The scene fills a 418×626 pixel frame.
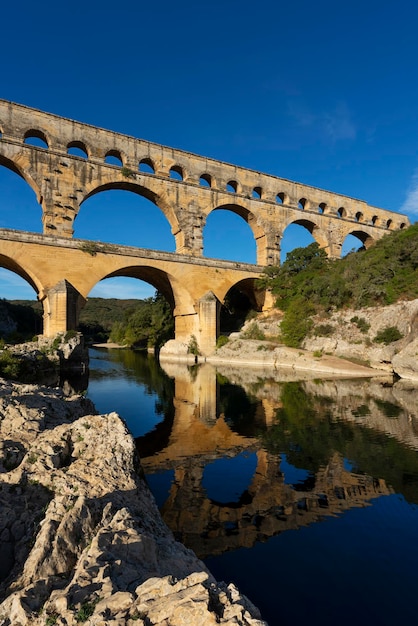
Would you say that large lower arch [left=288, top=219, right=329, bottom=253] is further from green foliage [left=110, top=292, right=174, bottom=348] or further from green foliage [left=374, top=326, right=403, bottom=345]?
green foliage [left=374, top=326, right=403, bottom=345]

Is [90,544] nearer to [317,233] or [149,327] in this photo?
[317,233]

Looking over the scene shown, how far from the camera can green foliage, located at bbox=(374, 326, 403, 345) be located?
20.7 m

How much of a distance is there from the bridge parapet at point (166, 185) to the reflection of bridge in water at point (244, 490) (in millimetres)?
20389

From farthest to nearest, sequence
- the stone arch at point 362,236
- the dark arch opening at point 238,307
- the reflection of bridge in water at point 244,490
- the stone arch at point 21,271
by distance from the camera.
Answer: the stone arch at point 362,236, the dark arch opening at point 238,307, the stone arch at point 21,271, the reflection of bridge in water at point 244,490

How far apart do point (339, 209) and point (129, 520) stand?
43104mm

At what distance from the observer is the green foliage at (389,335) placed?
20656mm

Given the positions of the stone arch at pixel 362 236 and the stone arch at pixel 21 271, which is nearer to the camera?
the stone arch at pixel 21 271

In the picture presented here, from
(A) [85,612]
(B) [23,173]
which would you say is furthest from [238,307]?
(A) [85,612]

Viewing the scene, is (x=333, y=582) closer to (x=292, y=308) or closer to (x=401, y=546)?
(x=401, y=546)

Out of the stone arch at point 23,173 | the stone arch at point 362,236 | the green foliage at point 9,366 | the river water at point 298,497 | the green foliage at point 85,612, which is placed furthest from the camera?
the stone arch at point 362,236

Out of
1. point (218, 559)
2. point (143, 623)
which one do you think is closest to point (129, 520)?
point (143, 623)

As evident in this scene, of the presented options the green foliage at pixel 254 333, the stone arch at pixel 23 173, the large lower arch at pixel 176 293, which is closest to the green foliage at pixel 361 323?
the green foliage at pixel 254 333

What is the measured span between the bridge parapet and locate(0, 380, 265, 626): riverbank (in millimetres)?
22705

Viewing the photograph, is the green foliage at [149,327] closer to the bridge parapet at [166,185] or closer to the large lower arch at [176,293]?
the large lower arch at [176,293]
